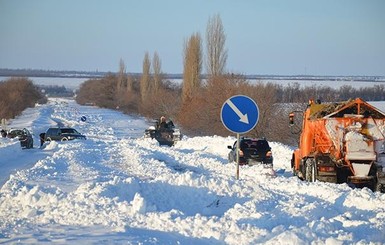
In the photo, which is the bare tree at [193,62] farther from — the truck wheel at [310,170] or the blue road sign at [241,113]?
the blue road sign at [241,113]

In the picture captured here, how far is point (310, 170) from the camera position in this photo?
18.9 metres

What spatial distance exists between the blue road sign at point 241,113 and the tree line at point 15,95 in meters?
82.8

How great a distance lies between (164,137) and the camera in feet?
144

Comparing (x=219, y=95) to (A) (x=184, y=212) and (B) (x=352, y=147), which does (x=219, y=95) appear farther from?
(A) (x=184, y=212)

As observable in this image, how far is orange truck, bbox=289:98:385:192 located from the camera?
56.5ft

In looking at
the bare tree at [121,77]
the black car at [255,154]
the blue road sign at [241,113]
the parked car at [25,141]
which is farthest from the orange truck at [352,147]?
the bare tree at [121,77]

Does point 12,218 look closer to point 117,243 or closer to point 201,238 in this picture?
point 117,243

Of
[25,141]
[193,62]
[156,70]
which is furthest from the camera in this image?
[156,70]

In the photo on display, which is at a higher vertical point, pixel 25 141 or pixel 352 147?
pixel 352 147

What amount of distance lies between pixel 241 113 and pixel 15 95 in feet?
343

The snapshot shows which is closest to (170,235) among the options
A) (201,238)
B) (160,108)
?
(201,238)

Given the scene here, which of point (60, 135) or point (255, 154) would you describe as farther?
point (60, 135)

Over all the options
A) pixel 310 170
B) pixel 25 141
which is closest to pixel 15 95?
pixel 25 141

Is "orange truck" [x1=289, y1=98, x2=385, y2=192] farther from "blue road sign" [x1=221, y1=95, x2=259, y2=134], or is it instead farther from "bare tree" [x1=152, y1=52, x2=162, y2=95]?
"bare tree" [x1=152, y1=52, x2=162, y2=95]
